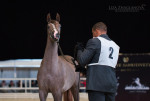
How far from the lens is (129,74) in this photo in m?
7.11

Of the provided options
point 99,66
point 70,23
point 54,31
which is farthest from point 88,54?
point 70,23

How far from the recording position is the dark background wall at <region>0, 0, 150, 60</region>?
9.94 m

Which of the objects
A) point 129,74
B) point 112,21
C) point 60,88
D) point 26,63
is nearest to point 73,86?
point 60,88

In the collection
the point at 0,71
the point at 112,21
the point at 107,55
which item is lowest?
the point at 0,71

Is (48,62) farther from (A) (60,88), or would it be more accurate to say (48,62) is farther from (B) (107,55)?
(B) (107,55)

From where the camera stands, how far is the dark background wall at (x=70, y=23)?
994 centimetres

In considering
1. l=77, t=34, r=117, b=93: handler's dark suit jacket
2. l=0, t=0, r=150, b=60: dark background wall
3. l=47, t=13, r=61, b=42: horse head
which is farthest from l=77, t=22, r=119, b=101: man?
l=0, t=0, r=150, b=60: dark background wall

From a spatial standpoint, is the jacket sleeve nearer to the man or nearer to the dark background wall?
the man

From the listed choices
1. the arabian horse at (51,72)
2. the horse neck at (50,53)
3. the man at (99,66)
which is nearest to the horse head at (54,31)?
the arabian horse at (51,72)

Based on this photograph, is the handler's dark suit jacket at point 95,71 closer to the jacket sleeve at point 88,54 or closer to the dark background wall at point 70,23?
the jacket sleeve at point 88,54

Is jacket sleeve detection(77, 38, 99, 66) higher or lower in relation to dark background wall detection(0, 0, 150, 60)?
lower

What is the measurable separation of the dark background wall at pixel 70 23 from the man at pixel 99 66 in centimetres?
692

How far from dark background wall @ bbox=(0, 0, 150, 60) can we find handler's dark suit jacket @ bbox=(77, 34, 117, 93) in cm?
695

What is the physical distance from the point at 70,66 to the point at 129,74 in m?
2.29
